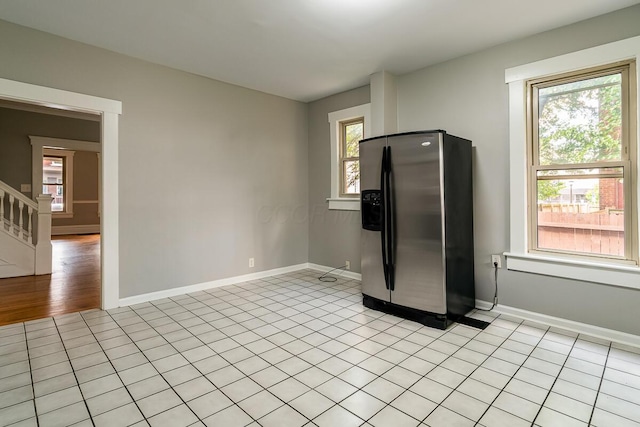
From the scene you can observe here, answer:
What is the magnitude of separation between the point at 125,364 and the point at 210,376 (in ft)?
2.08

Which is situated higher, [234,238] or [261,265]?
[234,238]

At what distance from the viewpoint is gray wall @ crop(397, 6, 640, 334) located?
8.36ft

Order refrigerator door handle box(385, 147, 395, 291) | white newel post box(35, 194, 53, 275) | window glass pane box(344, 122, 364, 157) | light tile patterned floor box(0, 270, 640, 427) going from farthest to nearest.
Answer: white newel post box(35, 194, 53, 275), window glass pane box(344, 122, 364, 157), refrigerator door handle box(385, 147, 395, 291), light tile patterned floor box(0, 270, 640, 427)

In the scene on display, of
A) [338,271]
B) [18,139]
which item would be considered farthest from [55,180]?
[338,271]

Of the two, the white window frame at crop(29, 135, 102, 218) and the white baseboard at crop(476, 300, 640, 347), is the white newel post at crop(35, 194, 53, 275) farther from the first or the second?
the white baseboard at crop(476, 300, 640, 347)

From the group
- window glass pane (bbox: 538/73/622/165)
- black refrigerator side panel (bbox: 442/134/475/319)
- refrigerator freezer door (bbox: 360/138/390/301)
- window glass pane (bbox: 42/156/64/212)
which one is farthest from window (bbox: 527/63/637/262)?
window glass pane (bbox: 42/156/64/212)

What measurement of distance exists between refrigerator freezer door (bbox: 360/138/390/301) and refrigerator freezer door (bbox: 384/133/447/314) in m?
0.15

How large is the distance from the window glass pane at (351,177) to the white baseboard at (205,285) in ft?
4.64

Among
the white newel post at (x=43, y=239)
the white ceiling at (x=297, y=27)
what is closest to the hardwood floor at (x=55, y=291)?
the white newel post at (x=43, y=239)

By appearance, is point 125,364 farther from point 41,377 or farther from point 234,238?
point 234,238

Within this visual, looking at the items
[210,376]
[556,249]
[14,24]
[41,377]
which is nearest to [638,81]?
[556,249]

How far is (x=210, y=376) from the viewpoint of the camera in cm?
206

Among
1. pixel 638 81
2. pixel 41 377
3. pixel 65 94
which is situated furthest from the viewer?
pixel 65 94

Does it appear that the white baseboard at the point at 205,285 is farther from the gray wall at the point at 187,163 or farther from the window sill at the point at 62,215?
the window sill at the point at 62,215
